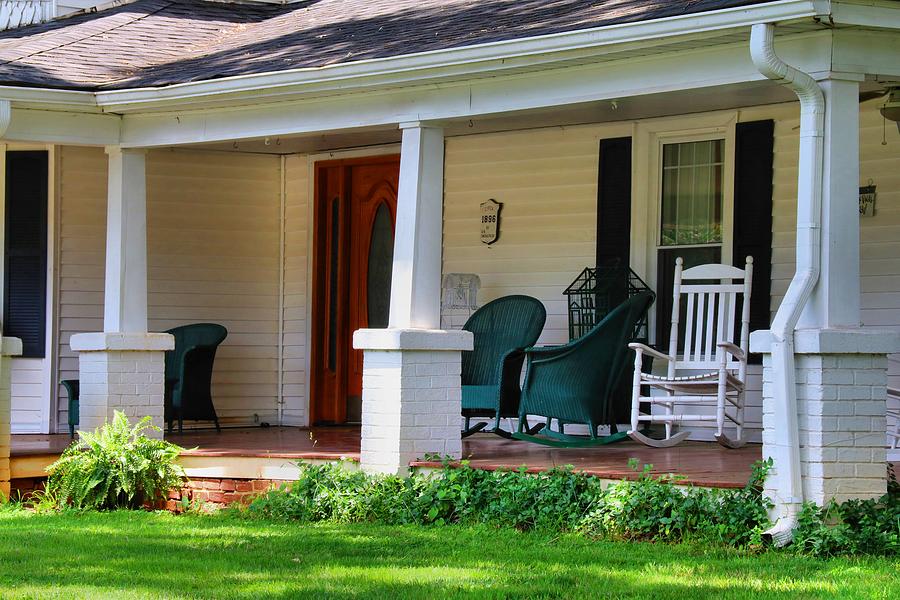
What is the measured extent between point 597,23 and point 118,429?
147 inches

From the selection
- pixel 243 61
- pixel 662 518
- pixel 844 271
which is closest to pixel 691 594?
pixel 662 518

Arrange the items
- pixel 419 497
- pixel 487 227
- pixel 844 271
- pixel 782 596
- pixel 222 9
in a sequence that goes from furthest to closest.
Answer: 1. pixel 222 9
2. pixel 487 227
3. pixel 419 497
4. pixel 844 271
5. pixel 782 596

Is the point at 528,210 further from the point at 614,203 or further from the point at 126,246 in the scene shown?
the point at 126,246

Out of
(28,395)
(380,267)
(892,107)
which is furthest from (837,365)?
(28,395)

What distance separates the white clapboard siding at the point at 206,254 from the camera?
9820 mm

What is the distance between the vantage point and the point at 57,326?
970 cm

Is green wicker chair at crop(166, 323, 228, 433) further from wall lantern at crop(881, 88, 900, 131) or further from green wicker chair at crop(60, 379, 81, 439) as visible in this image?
wall lantern at crop(881, 88, 900, 131)

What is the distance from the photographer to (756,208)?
321 inches

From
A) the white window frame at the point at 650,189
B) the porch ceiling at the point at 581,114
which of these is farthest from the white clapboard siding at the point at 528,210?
the white window frame at the point at 650,189

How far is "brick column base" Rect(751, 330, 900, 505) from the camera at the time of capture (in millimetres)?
5676

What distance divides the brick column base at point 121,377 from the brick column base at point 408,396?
1789 millimetres

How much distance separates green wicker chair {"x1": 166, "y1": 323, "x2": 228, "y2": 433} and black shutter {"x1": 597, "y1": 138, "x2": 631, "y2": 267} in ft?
10.2

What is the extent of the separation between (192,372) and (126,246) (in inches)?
66.3

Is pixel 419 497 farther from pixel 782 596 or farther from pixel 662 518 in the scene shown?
pixel 782 596
